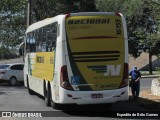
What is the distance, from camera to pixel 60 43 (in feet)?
50.3

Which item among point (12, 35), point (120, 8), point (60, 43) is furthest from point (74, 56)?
point (120, 8)

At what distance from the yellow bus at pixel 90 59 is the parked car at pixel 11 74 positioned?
16556mm

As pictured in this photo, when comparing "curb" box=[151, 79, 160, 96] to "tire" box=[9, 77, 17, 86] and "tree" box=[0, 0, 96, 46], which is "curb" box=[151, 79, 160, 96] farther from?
"tree" box=[0, 0, 96, 46]

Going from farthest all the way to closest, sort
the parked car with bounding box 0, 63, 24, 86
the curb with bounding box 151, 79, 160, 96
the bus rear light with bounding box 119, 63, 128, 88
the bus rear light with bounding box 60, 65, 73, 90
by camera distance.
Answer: the parked car with bounding box 0, 63, 24, 86 < the curb with bounding box 151, 79, 160, 96 < the bus rear light with bounding box 119, 63, 128, 88 < the bus rear light with bounding box 60, 65, 73, 90

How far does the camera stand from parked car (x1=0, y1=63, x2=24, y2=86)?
32.0 meters

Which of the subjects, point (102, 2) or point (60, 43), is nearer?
point (60, 43)

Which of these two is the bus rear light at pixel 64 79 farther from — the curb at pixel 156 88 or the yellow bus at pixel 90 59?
the curb at pixel 156 88

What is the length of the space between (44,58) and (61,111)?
2665mm

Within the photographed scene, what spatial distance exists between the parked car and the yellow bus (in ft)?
54.3

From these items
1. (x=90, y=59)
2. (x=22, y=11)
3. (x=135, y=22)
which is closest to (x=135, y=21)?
(x=135, y=22)

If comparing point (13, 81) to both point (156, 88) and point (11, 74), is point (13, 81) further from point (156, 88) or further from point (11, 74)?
point (156, 88)

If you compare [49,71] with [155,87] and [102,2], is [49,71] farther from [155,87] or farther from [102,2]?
[102,2]

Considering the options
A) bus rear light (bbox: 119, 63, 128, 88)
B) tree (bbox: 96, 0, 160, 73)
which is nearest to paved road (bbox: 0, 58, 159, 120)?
bus rear light (bbox: 119, 63, 128, 88)

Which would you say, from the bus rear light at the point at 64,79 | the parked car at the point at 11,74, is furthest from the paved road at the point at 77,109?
the parked car at the point at 11,74
